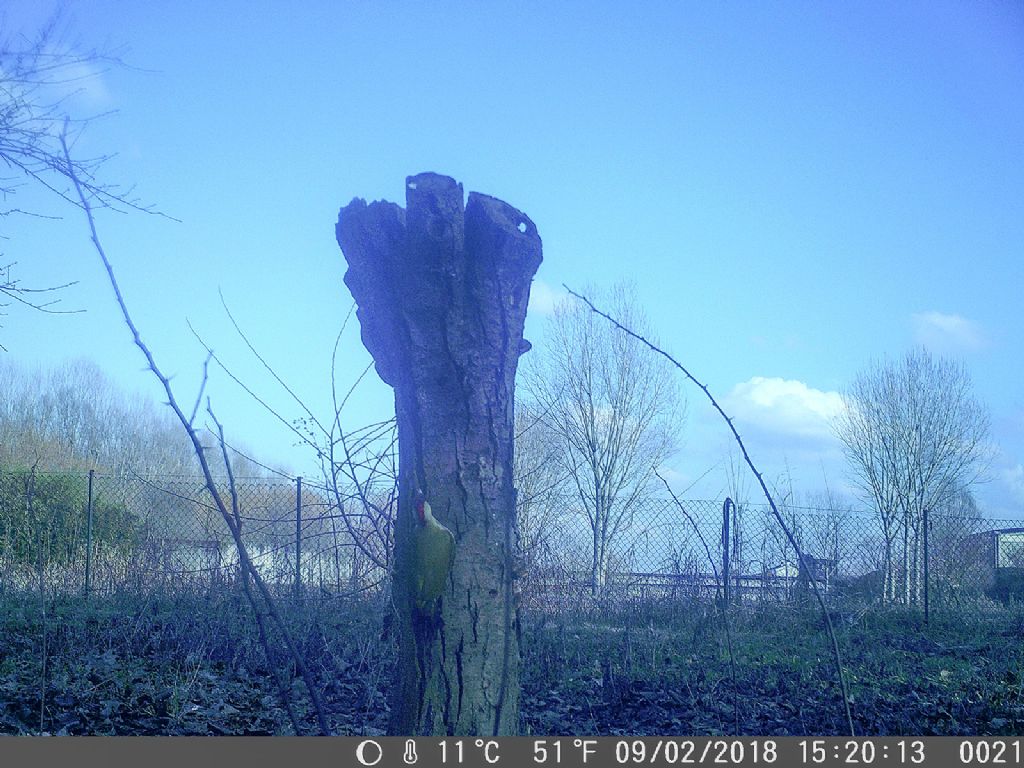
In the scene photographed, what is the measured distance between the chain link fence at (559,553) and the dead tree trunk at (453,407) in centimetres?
386

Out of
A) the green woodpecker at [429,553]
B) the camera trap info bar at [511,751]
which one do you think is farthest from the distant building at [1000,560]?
the green woodpecker at [429,553]

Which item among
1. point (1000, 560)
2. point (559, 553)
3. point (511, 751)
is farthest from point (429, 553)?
point (1000, 560)

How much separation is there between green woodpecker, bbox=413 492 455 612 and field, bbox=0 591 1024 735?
3.41 ft

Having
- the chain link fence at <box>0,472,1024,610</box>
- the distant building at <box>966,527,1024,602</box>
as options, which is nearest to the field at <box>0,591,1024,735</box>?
the chain link fence at <box>0,472,1024,610</box>

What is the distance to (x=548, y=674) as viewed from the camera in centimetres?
602

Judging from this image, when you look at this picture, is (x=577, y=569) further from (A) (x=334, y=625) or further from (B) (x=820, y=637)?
(A) (x=334, y=625)

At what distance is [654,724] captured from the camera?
491cm

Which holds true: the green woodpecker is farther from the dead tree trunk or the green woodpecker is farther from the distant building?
the distant building

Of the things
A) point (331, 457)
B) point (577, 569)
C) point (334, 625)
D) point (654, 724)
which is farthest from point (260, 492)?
point (331, 457)

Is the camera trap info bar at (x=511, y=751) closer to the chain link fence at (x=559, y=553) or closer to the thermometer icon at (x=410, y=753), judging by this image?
the thermometer icon at (x=410, y=753)

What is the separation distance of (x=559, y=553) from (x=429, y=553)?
7397 mm

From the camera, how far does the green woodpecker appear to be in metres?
2.40

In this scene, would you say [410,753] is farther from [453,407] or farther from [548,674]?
[548,674]

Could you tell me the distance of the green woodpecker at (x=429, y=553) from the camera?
2.40 meters
